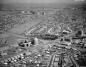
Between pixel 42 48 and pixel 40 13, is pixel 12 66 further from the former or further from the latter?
pixel 40 13

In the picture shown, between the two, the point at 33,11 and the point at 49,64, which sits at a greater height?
the point at 33,11

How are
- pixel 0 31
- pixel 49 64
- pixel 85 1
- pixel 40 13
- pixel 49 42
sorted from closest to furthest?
pixel 49 64 → pixel 49 42 → pixel 85 1 → pixel 0 31 → pixel 40 13

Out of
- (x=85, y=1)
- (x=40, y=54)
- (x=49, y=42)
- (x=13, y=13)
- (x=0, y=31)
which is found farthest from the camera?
(x=13, y=13)

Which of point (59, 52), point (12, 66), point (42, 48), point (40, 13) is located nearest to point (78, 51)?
point (59, 52)

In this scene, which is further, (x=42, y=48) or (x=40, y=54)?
Answer: (x=42, y=48)

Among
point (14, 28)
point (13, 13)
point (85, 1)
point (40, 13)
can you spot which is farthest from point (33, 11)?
point (85, 1)

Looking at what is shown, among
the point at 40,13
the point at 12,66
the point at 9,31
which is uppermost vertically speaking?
the point at 40,13

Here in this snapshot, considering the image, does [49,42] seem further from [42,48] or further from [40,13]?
[40,13]
